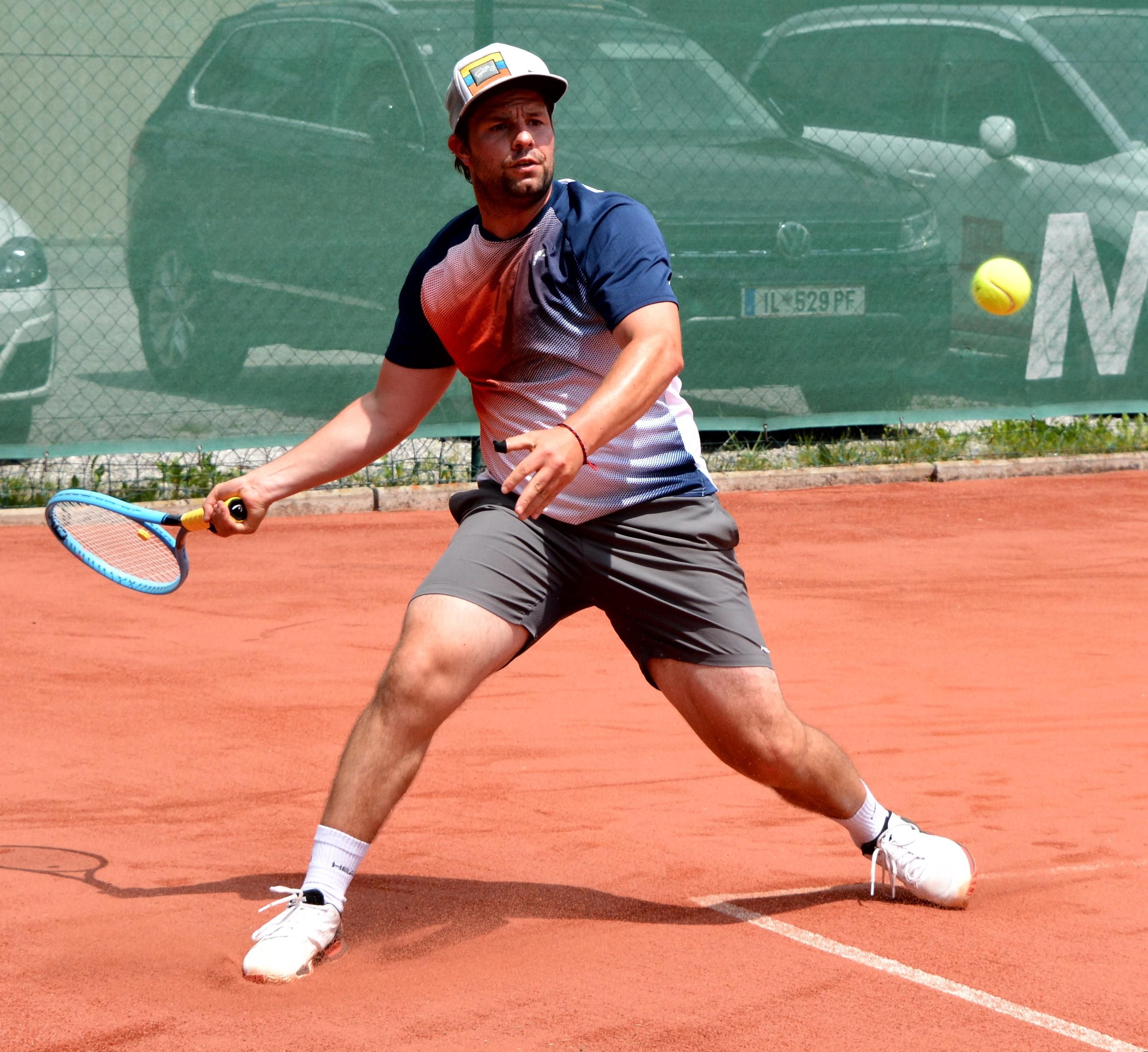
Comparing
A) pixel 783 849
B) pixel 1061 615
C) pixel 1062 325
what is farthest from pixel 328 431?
pixel 1062 325

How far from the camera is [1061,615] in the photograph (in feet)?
A: 21.4

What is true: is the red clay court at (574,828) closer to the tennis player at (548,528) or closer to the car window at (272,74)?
the tennis player at (548,528)

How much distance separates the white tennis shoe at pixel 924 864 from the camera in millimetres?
3551

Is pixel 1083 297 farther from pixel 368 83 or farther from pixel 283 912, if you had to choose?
pixel 283 912

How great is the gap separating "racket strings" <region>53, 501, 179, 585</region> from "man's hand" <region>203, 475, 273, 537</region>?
45 centimetres

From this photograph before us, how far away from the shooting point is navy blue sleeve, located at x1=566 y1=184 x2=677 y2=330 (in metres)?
3.26

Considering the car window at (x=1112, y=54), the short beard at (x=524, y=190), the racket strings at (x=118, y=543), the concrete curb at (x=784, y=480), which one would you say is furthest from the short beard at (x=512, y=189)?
the car window at (x=1112, y=54)

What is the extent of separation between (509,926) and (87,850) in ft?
3.73

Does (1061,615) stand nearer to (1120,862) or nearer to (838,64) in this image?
(1120,862)

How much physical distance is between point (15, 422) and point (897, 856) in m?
5.86

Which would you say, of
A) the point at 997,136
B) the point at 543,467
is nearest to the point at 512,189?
the point at 543,467

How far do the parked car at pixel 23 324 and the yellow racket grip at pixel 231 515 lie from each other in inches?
187

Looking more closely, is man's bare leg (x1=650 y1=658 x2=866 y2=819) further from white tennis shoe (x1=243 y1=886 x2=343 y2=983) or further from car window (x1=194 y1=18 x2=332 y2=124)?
car window (x1=194 y1=18 x2=332 y2=124)

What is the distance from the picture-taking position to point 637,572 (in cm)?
345
